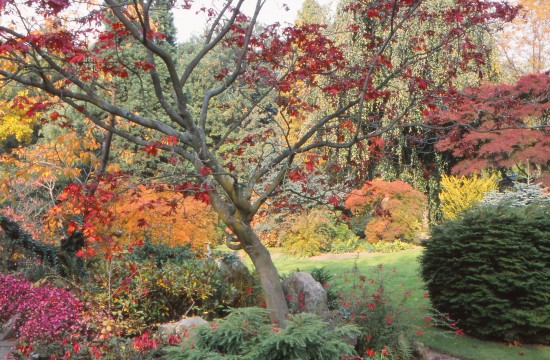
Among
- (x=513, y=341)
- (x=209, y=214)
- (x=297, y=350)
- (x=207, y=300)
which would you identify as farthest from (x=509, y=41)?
(x=297, y=350)

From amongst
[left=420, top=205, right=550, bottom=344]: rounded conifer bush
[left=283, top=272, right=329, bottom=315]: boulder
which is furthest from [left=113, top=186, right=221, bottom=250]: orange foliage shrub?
[left=420, top=205, right=550, bottom=344]: rounded conifer bush

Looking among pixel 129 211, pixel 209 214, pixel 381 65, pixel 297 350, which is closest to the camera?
pixel 297 350

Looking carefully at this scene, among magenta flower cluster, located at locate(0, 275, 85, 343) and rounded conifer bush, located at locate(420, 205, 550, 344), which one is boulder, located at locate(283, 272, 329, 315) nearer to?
rounded conifer bush, located at locate(420, 205, 550, 344)

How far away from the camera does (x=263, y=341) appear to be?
3.82 m

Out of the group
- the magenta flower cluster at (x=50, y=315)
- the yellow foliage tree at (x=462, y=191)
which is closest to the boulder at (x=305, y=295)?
the magenta flower cluster at (x=50, y=315)

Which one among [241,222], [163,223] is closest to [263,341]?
[241,222]

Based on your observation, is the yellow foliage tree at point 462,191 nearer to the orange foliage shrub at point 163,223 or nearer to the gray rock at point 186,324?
the orange foliage shrub at point 163,223

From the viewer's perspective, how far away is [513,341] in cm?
647

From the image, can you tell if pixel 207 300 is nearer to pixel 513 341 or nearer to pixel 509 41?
pixel 513 341

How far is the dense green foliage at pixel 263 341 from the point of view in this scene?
12.7ft

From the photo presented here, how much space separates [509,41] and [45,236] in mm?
19180

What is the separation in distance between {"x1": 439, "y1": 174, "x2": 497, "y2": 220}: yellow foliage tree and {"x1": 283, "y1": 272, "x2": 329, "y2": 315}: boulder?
9475mm

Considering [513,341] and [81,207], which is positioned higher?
[81,207]

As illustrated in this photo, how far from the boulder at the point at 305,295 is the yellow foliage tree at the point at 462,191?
9.47 m
